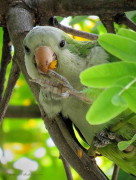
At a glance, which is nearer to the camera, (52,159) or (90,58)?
(90,58)

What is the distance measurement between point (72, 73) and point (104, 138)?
1.14ft

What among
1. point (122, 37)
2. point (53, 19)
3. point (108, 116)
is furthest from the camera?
point (53, 19)

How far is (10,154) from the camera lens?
2717mm

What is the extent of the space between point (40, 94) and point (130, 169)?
606 millimetres

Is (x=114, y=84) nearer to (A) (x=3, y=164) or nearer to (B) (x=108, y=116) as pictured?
(B) (x=108, y=116)

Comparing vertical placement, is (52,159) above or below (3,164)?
below

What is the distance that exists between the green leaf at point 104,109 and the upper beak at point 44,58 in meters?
0.81

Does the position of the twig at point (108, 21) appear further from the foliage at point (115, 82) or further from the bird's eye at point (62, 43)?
the foliage at point (115, 82)

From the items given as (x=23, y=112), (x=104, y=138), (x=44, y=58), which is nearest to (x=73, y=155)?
(x=104, y=138)

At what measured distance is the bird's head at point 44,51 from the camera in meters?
1.79

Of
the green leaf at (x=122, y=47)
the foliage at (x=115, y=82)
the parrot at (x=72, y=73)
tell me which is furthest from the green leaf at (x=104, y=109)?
the parrot at (x=72, y=73)

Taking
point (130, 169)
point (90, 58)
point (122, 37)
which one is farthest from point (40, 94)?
point (122, 37)

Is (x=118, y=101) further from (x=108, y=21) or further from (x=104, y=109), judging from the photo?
(x=108, y=21)

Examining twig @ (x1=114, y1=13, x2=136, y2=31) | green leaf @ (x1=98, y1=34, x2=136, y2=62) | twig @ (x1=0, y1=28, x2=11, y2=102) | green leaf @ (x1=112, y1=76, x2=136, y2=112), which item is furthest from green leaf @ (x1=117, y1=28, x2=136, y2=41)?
twig @ (x1=0, y1=28, x2=11, y2=102)
